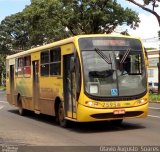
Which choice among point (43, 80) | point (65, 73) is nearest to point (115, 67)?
point (65, 73)

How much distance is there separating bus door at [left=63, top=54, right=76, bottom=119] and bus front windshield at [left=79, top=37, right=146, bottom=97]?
2.30 ft

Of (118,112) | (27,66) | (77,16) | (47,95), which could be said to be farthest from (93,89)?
(77,16)

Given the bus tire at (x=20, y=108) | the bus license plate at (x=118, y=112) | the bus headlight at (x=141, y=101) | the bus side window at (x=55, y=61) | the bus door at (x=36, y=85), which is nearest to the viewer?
the bus license plate at (x=118, y=112)

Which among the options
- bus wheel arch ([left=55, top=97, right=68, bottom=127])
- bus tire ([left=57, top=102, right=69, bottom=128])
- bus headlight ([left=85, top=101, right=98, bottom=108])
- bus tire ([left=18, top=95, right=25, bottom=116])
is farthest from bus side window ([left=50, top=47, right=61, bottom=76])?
bus tire ([left=18, top=95, right=25, bottom=116])

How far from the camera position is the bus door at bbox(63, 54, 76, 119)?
15.2m

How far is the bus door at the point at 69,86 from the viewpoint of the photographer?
597 inches

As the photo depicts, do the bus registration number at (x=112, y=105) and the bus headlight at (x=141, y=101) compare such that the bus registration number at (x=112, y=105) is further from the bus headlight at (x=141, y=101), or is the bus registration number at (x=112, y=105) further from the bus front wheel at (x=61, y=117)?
the bus front wheel at (x=61, y=117)

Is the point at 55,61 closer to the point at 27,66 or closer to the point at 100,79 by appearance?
the point at 100,79

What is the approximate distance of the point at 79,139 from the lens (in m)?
13.3

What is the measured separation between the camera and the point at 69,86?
15648mm

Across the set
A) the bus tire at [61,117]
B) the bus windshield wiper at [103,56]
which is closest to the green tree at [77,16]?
the bus tire at [61,117]

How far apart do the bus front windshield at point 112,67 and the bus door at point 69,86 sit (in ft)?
2.30

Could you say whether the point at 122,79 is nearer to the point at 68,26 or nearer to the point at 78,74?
the point at 78,74

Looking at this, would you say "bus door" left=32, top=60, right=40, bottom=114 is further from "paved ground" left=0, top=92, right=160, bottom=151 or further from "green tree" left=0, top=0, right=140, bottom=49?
"green tree" left=0, top=0, right=140, bottom=49
